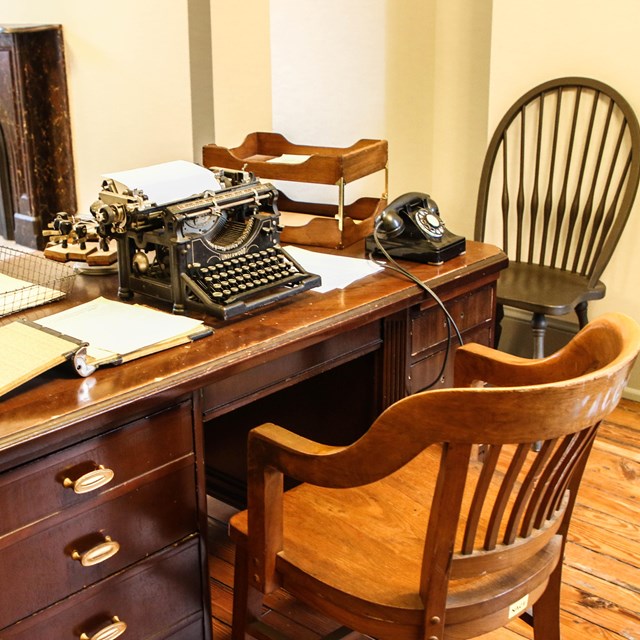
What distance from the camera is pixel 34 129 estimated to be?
15.4 feet

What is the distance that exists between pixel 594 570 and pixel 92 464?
1.46m

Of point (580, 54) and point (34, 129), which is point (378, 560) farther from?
point (34, 129)

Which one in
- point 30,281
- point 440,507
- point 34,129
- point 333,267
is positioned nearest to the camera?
point 440,507

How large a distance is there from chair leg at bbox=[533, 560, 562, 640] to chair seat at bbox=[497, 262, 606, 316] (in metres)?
1.14

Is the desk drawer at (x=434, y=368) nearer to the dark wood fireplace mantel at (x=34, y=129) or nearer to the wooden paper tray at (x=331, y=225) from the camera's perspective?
the wooden paper tray at (x=331, y=225)

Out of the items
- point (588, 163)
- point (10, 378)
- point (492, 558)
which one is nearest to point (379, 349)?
point (492, 558)

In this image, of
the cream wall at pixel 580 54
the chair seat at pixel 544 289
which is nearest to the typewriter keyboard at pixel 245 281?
the chair seat at pixel 544 289

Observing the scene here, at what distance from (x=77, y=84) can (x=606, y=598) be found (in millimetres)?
3546

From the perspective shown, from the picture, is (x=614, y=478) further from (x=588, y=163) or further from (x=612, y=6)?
(x=612, y=6)

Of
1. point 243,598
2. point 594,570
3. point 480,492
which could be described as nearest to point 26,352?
point 243,598

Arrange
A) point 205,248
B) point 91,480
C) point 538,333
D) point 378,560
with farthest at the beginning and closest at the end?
1. point 538,333
2. point 205,248
3. point 378,560
4. point 91,480

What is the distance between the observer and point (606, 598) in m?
2.19

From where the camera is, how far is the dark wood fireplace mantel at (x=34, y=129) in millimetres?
4559

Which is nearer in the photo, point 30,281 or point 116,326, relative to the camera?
point 116,326
